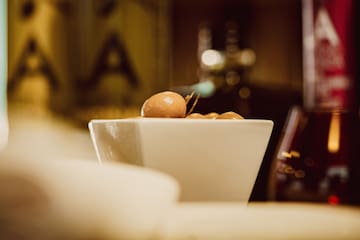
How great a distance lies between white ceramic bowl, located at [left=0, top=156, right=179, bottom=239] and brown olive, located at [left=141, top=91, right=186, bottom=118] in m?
0.22

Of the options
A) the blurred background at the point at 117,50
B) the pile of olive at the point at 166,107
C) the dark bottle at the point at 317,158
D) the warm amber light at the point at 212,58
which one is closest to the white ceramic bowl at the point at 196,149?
the pile of olive at the point at 166,107

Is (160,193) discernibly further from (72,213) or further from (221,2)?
(221,2)

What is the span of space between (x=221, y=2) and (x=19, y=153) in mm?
2489

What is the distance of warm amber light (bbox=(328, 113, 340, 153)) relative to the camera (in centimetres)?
58

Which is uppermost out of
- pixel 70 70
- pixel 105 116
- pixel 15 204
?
pixel 15 204

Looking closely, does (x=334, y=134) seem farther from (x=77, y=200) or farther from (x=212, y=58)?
(x=212, y=58)

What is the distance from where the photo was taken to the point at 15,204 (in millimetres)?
185

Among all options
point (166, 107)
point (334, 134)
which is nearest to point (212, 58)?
point (334, 134)

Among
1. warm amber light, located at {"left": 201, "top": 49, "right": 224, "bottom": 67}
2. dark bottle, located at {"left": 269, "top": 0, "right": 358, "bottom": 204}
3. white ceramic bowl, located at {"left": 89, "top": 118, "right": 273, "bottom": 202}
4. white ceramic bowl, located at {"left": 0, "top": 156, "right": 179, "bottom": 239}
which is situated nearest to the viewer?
white ceramic bowl, located at {"left": 0, "top": 156, "right": 179, "bottom": 239}

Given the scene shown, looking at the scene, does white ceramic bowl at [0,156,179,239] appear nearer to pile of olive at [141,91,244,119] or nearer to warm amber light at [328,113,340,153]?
pile of olive at [141,91,244,119]

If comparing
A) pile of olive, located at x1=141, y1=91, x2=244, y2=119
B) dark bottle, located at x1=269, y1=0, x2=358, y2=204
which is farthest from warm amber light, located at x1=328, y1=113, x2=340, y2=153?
pile of olive, located at x1=141, y1=91, x2=244, y2=119

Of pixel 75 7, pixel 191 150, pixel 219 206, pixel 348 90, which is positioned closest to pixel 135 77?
pixel 75 7

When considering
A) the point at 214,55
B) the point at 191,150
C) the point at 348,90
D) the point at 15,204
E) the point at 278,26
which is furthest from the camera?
the point at 278,26

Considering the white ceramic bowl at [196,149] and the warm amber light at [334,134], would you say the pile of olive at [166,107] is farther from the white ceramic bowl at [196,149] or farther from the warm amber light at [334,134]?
the warm amber light at [334,134]
